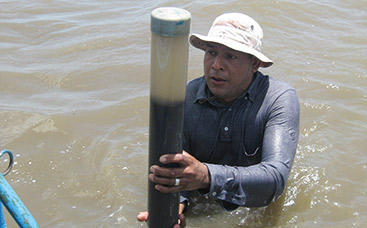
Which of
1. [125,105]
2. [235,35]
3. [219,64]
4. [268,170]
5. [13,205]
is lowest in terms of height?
[125,105]

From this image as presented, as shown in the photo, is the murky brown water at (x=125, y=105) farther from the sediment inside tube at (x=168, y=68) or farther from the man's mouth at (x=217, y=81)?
the sediment inside tube at (x=168, y=68)

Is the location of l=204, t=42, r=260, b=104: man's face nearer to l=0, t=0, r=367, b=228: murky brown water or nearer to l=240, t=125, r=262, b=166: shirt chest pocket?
l=240, t=125, r=262, b=166: shirt chest pocket

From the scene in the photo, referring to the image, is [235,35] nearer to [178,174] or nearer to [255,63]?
[255,63]

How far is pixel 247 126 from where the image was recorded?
10.8 ft

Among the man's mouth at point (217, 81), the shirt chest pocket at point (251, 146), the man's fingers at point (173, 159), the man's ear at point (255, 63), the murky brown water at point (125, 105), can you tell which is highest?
the man's ear at point (255, 63)

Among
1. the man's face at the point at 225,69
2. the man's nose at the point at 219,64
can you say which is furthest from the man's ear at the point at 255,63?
the man's nose at the point at 219,64

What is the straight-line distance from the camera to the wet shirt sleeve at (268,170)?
2578 millimetres

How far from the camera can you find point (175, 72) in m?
2.15

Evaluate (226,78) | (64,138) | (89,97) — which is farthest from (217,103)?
(89,97)

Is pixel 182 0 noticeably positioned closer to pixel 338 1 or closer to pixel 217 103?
pixel 338 1

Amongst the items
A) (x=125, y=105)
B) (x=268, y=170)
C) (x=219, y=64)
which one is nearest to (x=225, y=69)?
(x=219, y=64)

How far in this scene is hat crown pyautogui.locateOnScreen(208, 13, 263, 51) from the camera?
3062mm

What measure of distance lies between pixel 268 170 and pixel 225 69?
28.3 inches

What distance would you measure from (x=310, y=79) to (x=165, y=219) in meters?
3.62
